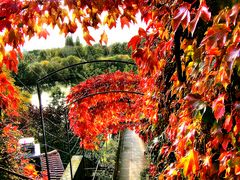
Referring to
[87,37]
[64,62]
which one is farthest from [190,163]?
[64,62]

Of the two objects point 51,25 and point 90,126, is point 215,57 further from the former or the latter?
point 90,126

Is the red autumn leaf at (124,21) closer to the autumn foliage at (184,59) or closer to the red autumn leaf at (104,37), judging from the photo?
the autumn foliage at (184,59)

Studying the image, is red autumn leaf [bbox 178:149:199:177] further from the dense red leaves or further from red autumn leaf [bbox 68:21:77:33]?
the dense red leaves

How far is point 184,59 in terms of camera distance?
1.94 m

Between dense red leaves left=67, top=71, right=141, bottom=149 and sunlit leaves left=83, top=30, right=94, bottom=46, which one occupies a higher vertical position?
sunlit leaves left=83, top=30, right=94, bottom=46

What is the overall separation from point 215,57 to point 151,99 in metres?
1.77

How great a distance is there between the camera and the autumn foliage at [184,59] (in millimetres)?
1179

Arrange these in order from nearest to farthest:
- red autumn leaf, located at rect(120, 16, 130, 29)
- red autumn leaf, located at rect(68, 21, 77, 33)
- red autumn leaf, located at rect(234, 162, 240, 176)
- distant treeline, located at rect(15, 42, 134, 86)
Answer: red autumn leaf, located at rect(234, 162, 240, 176) → red autumn leaf, located at rect(68, 21, 77, 33) → red autumn leaf, located at rect(120, 16, 130, 29) → distant treeline, located at rect(15, 42, 134, 86)

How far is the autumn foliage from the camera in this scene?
1179mm

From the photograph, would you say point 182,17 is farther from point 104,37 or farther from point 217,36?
point 104,37

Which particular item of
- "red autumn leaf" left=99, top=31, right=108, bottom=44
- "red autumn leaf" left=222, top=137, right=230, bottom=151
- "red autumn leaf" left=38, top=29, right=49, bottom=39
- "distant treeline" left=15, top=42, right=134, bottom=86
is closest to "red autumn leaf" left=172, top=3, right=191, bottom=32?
"red autumn leaf" left=222, top=137, right=230, bottom=151

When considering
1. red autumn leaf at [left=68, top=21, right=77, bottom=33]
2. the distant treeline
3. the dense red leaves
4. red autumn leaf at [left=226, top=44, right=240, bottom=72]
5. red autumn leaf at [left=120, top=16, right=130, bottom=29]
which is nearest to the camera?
red autumn leaf at [left=226, top=44, right=240, bottom=72]

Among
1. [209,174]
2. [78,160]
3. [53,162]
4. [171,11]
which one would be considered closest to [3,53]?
[171,11]

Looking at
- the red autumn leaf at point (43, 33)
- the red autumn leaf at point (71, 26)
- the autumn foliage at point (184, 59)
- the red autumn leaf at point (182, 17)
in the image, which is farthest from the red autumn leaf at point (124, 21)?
the red autumn leaf at point (182, 17)
